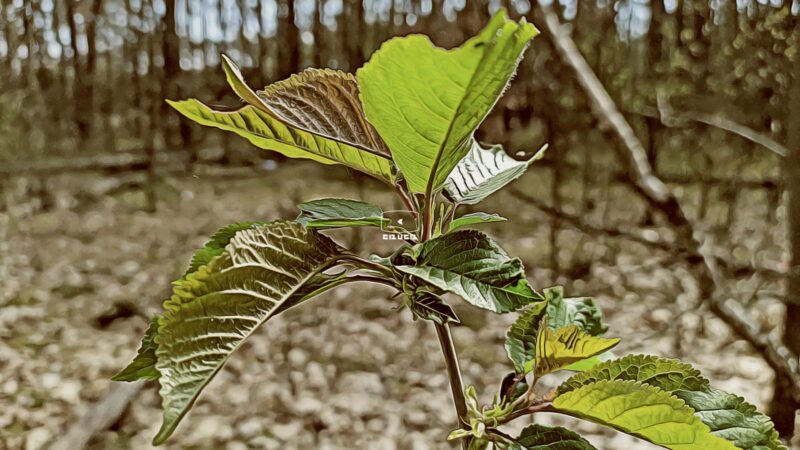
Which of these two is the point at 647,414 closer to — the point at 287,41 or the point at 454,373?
the point at 454,373

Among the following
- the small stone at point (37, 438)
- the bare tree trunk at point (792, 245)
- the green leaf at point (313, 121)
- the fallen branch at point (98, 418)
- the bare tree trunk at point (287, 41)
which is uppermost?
the bare tree trunk at point (287, 41)

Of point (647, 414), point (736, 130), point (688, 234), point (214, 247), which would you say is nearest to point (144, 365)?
point (214, 247)

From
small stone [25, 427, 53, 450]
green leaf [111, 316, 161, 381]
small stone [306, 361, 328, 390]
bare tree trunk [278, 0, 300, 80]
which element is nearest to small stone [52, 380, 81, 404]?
small stone [25, 427, 53, 450]

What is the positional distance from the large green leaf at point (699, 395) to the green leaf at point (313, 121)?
0.11 metres

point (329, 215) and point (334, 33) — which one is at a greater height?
point (334, 33)

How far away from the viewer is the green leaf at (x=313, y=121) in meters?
0.21

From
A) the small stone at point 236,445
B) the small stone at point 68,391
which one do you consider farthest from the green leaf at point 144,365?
the small stone at point 68,391

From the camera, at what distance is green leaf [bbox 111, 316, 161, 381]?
0.76 feet

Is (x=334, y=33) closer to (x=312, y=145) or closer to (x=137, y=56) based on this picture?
(x=137, y=56)

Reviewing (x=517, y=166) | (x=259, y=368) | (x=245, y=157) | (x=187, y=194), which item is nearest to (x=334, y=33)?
(x=245, y=157)

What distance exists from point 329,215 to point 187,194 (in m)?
2.96

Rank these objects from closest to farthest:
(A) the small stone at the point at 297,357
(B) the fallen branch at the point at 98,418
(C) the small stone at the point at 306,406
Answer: (B) the fallen branch at the point at 98,418
(C) the small stone at the point at 306,406
(A) the small stone at the point at 297,357

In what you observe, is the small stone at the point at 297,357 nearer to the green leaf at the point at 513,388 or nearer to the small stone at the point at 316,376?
the small stone at the point at 316,376

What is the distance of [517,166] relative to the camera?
269 mm
